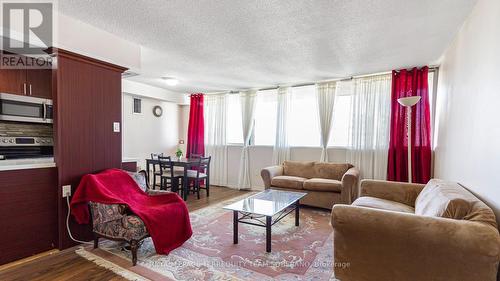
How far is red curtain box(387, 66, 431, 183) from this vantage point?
3.73 m

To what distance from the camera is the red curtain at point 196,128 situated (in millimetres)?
6168

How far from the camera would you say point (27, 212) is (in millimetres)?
2264

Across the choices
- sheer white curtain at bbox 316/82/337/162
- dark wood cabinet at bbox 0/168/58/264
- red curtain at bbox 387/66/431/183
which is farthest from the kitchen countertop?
Result: red curtain at bbox 387/66/431/183

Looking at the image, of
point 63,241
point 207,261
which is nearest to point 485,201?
point 207,261

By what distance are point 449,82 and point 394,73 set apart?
1.14 m

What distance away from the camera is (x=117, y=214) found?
224 centimetres

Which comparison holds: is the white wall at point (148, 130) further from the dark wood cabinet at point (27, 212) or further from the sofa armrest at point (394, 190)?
the sofa armrest at point (394, 190)

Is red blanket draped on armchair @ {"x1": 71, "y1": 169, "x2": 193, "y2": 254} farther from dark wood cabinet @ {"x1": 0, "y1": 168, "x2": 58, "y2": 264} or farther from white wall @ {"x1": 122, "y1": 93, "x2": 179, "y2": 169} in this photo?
white wall @ {"x1": 122, "y1": 93, "x2": 179, "y2": 169}

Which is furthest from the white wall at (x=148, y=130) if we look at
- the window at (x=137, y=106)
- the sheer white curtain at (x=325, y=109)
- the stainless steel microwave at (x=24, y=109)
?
the sheer white curtain at (x=325, y=109)

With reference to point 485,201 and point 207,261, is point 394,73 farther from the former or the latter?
point 207,261

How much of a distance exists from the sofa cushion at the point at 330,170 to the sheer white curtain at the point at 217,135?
238cm

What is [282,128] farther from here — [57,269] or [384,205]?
[57,269]

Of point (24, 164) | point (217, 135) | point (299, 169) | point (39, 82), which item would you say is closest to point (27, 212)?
point (24, 164)

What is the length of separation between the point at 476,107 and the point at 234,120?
459 cm
